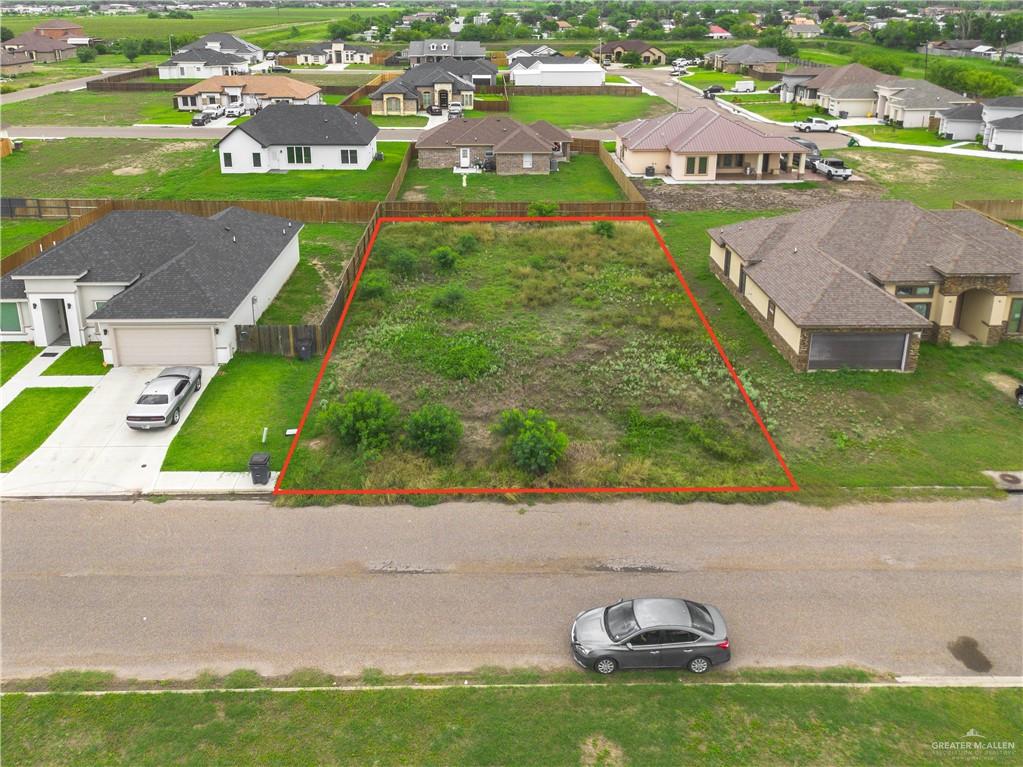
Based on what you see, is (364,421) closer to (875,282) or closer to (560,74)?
(875,282)

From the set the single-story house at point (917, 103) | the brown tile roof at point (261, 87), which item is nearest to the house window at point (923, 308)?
the single-story house at point (917, 103)

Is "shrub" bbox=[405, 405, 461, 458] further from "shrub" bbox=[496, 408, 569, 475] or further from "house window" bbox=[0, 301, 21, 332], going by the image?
"house window" bbox=[0, 301, 21, 332]

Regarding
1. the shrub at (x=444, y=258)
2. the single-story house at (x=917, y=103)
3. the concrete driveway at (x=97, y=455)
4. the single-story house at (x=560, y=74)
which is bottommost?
the concrete driveway at (x=97, y=455)

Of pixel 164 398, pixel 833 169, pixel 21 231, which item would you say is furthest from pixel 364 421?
pixel 833 169

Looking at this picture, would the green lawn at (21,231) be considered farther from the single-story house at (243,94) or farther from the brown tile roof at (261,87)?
the brown tile roof at (261,87)

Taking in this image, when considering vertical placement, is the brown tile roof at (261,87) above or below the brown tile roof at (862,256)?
above

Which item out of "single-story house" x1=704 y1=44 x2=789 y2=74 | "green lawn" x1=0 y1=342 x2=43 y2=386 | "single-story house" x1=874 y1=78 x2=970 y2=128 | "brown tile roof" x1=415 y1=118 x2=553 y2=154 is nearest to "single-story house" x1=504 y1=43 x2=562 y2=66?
"single-story house" x1=704 y1=44 x2=789 y2=74

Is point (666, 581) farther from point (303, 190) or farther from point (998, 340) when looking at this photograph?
point (303, 190)
